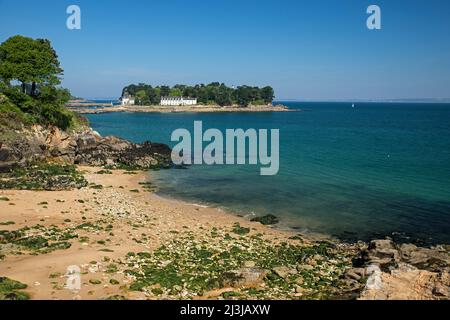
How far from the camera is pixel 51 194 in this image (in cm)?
3184

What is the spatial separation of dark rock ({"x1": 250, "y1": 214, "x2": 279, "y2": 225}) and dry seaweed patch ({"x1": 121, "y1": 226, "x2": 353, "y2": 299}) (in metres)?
4.44

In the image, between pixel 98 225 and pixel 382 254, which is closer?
pixel 382 254

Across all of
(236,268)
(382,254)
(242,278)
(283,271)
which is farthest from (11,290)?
(382,254)

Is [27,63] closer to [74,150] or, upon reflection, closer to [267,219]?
[74,150]

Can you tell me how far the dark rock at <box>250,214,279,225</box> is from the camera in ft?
94.9

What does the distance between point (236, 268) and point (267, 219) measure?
11047 mm

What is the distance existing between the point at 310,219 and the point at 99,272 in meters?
18.1

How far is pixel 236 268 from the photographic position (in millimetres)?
18719

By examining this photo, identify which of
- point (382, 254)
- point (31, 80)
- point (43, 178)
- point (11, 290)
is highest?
point (31, 80)

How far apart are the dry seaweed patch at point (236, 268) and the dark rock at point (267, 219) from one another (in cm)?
444

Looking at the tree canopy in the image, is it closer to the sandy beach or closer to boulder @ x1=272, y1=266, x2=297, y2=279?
the sandy beach

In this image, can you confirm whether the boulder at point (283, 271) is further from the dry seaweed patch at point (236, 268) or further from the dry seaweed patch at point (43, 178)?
the dry seaweed patch at point (43, 178)

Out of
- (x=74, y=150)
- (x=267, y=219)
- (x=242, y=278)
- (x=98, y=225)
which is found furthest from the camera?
(x=74, y=150)

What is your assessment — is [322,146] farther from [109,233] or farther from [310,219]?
[109,233]
